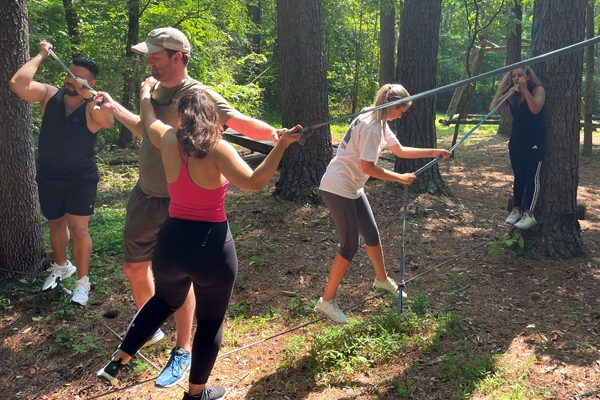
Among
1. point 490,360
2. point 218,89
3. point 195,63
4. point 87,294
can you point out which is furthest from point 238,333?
point 195,63

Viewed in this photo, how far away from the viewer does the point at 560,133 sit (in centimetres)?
475

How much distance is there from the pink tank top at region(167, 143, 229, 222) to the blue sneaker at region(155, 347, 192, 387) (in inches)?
44.7

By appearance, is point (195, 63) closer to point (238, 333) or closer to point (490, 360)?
point (238, 333)

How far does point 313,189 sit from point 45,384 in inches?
165

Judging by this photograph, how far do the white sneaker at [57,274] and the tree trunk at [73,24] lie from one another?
883cm

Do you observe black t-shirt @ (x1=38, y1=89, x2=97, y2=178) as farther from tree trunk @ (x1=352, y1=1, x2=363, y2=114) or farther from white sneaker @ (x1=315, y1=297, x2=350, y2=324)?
tree trunk @ (x1=352, y1=1, x2=363, y2=114)

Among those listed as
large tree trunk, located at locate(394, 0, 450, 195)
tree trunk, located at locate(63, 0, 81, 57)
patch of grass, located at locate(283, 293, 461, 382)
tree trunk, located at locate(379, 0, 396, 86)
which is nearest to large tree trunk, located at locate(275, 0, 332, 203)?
large tree trunk, located at locate(394, 0, 450, 195)

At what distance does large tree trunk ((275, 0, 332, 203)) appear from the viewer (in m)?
6.53

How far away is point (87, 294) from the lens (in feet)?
13.5

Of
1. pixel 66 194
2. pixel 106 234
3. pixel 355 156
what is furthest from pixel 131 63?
pixel 355 156

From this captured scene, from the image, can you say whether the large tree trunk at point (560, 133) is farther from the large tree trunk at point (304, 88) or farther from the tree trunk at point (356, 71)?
the tree trunk at point (356, 71)

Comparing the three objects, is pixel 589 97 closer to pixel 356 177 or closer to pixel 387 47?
pixel 387 47

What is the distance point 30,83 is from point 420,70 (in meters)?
5.25

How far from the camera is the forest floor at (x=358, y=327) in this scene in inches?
125
